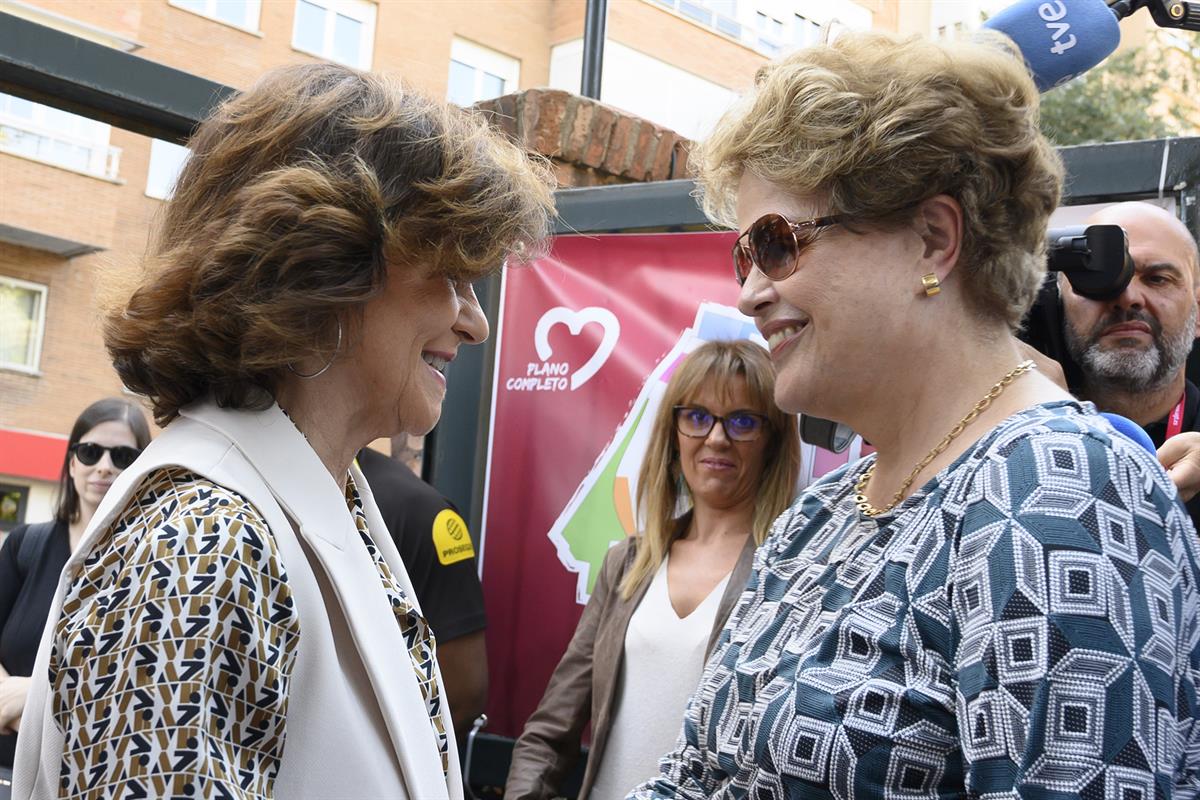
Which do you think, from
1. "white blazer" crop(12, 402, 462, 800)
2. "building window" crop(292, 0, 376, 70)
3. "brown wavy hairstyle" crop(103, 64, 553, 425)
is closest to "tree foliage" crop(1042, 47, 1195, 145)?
"building window" crop(292, 0, 376, 70)

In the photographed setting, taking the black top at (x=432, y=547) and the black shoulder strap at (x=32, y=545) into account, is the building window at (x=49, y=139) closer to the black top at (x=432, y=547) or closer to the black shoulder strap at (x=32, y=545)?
the black shoulder strap at (x=32, y=545)

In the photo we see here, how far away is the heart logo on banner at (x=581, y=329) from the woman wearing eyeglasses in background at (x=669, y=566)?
0.44m

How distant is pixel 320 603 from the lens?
4.57 feet

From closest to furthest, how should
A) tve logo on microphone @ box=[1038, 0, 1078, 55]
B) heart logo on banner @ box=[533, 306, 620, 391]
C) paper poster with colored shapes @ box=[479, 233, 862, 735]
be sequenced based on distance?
tve logo on microphone @ box=[1038, 0, 1078, 55], paper poster with colored shapes @ box=[479, 233, 862, 735], heart logo on banner @ box=[533, 306, 620, 391]

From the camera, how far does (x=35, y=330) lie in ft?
60.5

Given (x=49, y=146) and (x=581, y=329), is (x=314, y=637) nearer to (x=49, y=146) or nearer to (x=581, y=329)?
(x=581, y=329)

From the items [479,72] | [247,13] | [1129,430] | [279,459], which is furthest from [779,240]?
[479,72]

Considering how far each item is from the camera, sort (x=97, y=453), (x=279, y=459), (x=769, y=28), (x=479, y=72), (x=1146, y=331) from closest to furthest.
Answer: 1. (x=279, y=459)
2. (x=1146, y=331)
3. (x=97, y=453)
4. (x=769, y=28)
5. (x=479, y=72)

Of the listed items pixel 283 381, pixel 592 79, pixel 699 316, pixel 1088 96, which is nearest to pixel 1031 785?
pixel 283 381

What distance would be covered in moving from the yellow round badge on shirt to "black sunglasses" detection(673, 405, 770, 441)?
0.78m

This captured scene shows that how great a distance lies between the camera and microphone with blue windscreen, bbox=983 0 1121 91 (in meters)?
2.36

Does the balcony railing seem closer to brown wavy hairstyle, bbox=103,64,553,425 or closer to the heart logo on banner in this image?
the heart logo on banner

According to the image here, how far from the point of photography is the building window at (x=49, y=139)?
1745cm

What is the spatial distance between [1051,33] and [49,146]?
59.0 ft
